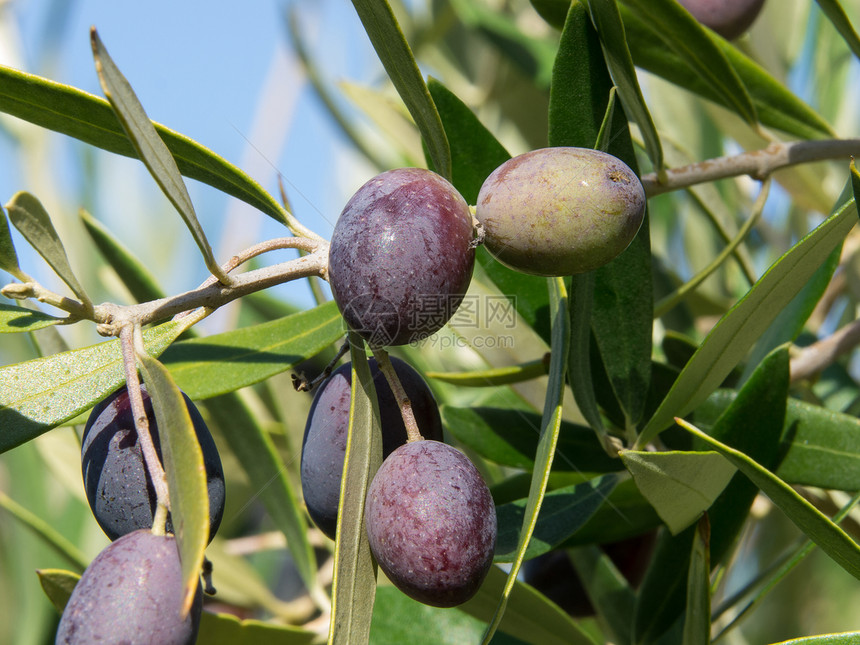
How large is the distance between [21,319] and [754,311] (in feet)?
2.23

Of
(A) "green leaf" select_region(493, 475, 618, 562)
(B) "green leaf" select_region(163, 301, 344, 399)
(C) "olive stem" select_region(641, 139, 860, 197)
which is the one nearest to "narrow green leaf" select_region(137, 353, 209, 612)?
(B) "green leaf" select_region(163, 301, 344, 399)

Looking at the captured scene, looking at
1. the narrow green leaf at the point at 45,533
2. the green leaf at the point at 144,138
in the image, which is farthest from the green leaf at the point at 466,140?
the narrow green leaf at the point at 45,533

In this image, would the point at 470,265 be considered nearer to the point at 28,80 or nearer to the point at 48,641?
the point at 28,80

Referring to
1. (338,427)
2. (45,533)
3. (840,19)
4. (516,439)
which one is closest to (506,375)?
(516,439)

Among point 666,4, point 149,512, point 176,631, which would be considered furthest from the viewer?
point 666,4

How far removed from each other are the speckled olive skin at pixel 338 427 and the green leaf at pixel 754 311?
9.7 inches

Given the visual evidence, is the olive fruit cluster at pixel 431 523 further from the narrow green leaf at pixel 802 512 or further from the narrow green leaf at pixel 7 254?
the narrow green leaf at pixel 7 254

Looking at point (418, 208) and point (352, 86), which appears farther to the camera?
point (352, 86)

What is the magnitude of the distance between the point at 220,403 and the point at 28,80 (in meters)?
0.58

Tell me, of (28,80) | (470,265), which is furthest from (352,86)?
(470,265)

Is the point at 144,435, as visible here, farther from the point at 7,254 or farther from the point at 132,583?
the point at 7,254

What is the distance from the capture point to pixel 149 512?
27.2 inches

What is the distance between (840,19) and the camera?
3.15ft

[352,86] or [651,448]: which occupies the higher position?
[352,86]
